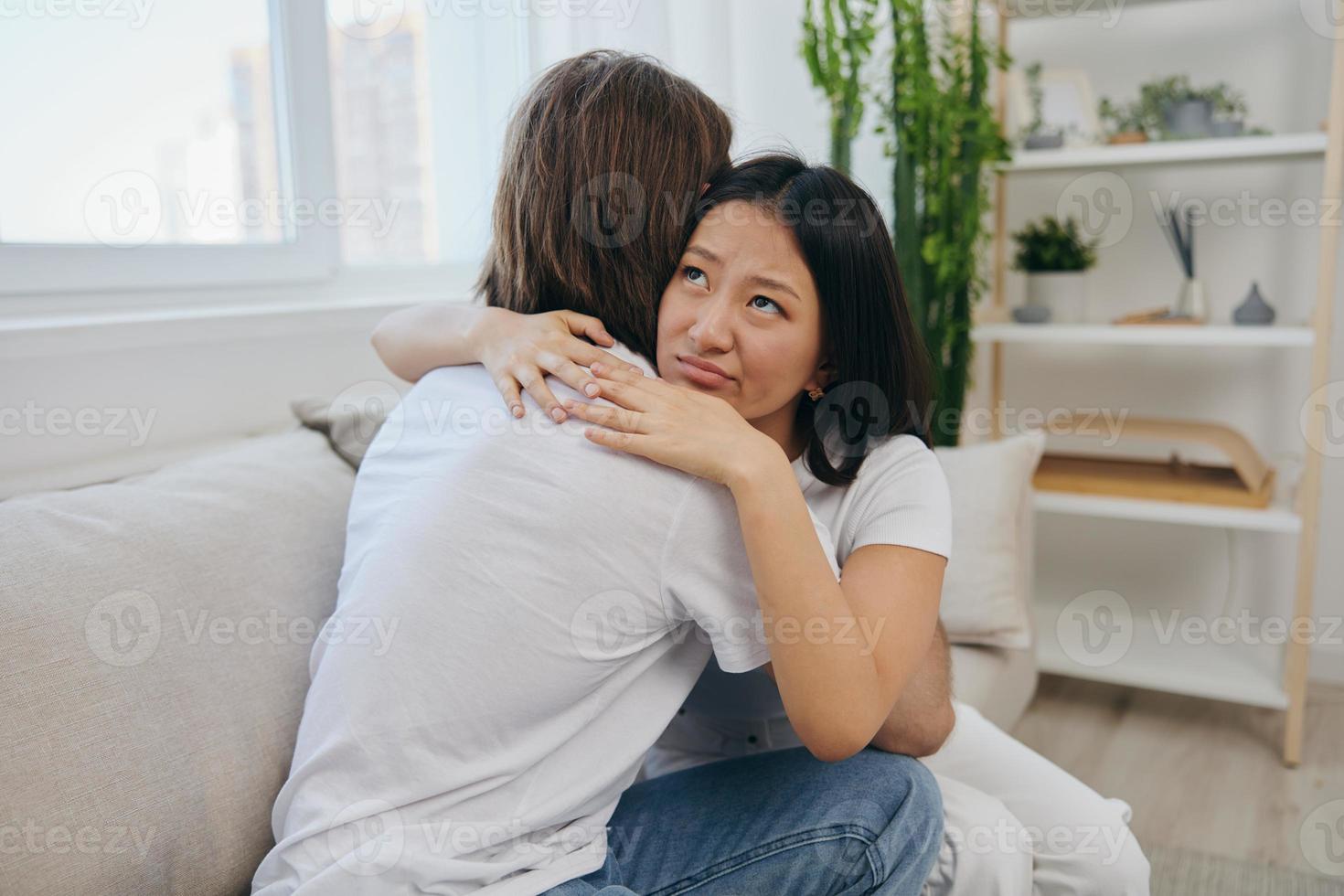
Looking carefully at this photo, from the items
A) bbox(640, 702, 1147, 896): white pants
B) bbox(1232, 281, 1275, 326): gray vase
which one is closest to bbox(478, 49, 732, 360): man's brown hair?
bbox(640, 702, 1147, 896): white pants

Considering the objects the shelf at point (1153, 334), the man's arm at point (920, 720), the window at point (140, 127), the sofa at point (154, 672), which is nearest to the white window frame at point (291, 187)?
the window at point (140, 127)

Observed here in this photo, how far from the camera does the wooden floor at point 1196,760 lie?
1.95 metres

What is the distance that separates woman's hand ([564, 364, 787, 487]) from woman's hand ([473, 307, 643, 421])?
2 cm

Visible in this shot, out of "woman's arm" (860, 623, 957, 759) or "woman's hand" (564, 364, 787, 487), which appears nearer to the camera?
"woman's hand" (564, 364, 787, 487)

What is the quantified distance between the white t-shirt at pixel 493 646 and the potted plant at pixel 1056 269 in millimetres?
1840

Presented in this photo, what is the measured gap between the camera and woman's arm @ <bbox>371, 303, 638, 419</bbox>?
901mm

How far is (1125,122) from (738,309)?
1.76 metres

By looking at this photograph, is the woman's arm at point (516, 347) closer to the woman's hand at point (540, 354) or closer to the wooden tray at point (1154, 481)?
the woman's hand at point (540, 354)

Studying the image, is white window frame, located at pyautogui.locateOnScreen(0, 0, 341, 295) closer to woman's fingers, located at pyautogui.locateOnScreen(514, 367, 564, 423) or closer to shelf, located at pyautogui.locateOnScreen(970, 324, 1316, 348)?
woman's fingers, located at pyautogui.locateOnScreen(514, 367, 564, 423)

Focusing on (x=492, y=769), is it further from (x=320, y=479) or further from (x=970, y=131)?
(x=970, y=131)

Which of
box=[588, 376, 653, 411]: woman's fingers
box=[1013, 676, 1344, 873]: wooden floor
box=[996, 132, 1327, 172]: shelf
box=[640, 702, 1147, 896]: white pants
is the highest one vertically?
box=[996, 132, 1327, 172]: shelf

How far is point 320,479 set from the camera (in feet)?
3.98

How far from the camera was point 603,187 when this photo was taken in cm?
96

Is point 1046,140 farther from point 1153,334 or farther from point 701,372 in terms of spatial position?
point 701,372
